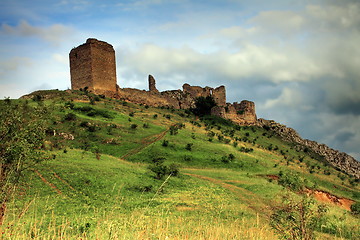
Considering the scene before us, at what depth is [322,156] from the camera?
5909cm

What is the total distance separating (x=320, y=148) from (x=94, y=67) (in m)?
48.4

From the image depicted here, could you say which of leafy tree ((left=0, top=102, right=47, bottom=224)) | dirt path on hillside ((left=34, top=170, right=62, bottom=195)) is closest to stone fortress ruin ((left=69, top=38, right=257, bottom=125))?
dirt path on hillside ((left=34, top=170, right=62, bottom=195))

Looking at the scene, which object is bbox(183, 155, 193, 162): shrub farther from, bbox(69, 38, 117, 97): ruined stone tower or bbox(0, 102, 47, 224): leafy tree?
bbox(69, 38, 117, 97): ruined stone tower

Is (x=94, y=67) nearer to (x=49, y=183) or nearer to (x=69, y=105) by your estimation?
(x=69, y=105)

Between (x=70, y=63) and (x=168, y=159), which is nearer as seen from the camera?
(x=168, y=159)

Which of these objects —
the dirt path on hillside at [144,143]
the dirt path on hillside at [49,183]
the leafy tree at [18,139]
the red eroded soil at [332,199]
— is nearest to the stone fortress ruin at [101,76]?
the dirt path on hillside at [144,143]

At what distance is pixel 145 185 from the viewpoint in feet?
55.6

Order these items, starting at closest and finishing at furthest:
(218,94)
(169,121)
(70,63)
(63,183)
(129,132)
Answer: (63,183), (129,132), (169,121), (70,63), (218,94)

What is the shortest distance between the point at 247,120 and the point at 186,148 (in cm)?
3584

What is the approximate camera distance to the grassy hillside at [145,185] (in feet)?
23.3

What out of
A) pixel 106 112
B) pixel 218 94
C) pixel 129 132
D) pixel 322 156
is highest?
pixel 218 94

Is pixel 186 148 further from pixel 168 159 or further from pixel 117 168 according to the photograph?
pixel 117 168

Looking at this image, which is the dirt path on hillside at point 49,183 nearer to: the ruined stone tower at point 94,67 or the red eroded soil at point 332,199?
the red eroded soil at point 332,199

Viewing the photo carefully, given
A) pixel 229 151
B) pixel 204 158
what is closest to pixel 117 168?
pixel 204 158
